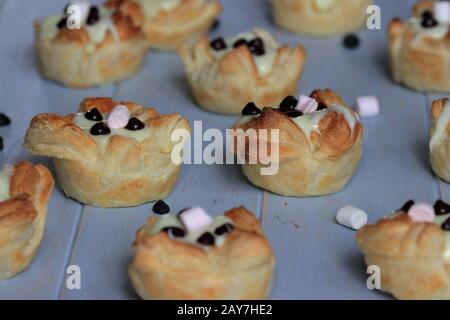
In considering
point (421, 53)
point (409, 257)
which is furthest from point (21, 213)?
point (421, 53)

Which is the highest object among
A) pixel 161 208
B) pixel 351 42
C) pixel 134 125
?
pixel 134 125

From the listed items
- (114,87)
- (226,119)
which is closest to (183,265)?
(226,119)

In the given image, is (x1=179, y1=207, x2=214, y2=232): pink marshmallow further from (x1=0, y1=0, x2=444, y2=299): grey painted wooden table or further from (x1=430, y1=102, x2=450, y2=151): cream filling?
(x1=430, y1=102, x2=450, y2=151): cream filling

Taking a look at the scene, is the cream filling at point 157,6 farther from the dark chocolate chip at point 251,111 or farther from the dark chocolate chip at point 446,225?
the dark chocolate chip at point 446,225

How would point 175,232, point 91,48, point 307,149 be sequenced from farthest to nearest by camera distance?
point 91,48 → point 307,149 → point 175,232

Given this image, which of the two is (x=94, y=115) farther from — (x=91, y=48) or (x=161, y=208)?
(x=91, y=48)
